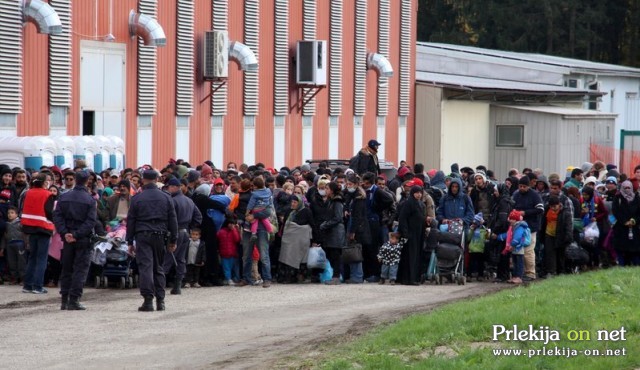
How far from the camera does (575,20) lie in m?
89.6

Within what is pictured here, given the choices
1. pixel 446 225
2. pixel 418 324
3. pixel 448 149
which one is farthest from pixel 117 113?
pixel 418 324

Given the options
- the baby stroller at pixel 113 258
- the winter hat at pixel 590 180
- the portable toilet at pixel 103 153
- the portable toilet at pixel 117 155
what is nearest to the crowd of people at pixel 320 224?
the baby stroller at pixel 113 258

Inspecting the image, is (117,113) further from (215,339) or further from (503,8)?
(503,8)

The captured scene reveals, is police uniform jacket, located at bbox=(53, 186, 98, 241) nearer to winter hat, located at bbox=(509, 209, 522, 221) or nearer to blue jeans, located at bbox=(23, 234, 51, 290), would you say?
blue jeans, located at bbox=(23, 234, 51, 290)

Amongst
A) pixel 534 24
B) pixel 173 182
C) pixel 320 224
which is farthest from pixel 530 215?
pixel 534 24

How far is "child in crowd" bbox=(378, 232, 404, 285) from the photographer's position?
23422 millimetres

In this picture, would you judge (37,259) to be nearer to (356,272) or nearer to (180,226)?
(180,226)

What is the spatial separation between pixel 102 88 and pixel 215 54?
15.9ft

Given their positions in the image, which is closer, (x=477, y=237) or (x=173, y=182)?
(x=173, y=182)

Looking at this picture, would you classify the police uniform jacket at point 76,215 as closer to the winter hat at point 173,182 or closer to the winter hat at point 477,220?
the winter hat at point 173,182

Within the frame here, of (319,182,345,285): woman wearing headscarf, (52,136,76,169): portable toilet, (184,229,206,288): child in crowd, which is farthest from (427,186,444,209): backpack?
(52,136,76,169): portable toilet

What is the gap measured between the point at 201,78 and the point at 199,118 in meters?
1.13

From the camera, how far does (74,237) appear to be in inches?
735

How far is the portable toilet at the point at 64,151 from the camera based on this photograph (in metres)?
28.6
